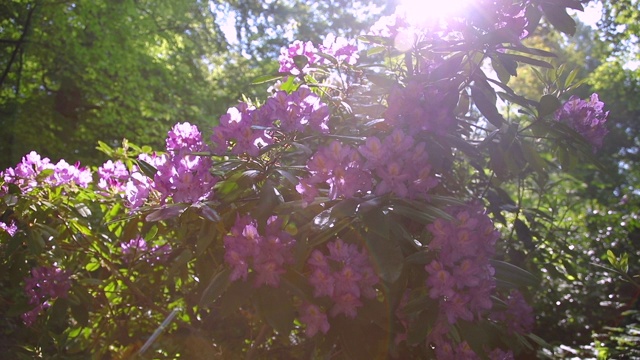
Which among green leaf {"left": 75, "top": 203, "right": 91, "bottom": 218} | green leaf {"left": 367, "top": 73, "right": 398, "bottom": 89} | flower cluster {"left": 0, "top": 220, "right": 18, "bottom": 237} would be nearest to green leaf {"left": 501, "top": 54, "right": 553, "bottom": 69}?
green leaf {"left": 367, "top": 73, "right": 398, "bottom": 89}

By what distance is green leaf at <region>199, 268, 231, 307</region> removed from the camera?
4.86 ft

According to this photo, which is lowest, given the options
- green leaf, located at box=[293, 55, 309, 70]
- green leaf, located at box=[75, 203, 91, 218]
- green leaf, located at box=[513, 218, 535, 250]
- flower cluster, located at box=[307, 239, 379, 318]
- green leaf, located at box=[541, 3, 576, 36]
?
flower cluster, located at box=[307, 239, 379, 318]

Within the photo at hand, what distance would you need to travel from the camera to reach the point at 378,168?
1.38 m

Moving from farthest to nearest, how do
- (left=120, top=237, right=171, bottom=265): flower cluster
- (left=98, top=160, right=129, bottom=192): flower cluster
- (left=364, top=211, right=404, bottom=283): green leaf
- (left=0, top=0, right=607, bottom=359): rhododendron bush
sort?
(left=120, top=237, right=171, bottom=265): flower cluster
(left=98, top=160, right=129, bottom=192): flower cluster
(left=0, top=0, right=607, bottom=359): rhododendron bush
(left=364, top=211, right=404, bottom=283): green leaf

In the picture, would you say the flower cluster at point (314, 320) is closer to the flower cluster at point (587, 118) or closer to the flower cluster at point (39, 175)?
the flower cluster at point (587, 118)

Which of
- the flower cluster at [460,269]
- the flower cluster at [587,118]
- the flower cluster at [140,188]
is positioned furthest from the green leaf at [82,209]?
the flower cluster at [587,118]

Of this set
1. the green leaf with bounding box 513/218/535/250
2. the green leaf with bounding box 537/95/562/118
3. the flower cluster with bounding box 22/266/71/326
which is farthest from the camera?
the green leaf with bounding box 513/218/535/250

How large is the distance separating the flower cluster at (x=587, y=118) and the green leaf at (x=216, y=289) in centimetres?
124

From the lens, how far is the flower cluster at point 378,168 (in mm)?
1368

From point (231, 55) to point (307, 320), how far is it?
13.0 meters

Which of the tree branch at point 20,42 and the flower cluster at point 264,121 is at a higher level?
the tree branch at point 20,42

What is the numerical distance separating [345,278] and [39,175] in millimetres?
1581

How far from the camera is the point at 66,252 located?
Result: 8.15 feet

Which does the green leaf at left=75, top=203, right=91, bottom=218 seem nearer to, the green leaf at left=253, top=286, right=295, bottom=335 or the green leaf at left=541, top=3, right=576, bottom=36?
the green leaf at left=253, top=286, right=295, bottom=335
